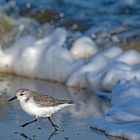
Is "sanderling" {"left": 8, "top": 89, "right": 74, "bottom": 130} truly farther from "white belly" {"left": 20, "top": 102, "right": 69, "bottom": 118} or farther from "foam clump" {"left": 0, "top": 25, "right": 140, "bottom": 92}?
"foam clump" {"left": 0, "top": 25, "right": 140, "bottom": 92}

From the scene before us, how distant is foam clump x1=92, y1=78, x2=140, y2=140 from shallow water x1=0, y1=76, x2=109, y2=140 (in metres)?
0.12

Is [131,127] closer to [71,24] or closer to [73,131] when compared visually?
[73,131]

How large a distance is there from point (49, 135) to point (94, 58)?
11.1 feet

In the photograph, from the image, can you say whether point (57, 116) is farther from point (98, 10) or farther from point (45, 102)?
point (98, 10)

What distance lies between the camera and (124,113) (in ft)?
23.0

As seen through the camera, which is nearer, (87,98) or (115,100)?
(115,100)

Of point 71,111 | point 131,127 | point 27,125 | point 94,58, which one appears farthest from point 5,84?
point 131,127

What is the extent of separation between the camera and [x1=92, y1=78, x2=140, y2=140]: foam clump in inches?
254

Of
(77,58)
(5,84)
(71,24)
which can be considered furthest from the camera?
(71,24)

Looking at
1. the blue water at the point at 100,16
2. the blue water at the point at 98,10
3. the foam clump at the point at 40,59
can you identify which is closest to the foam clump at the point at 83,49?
the foam clump at the point at 40,59

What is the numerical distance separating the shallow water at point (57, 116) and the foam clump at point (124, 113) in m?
0.12

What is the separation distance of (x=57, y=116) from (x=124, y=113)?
71 centimetres

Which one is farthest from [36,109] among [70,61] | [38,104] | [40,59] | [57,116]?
[40,59]

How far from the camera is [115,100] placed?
7809mm
